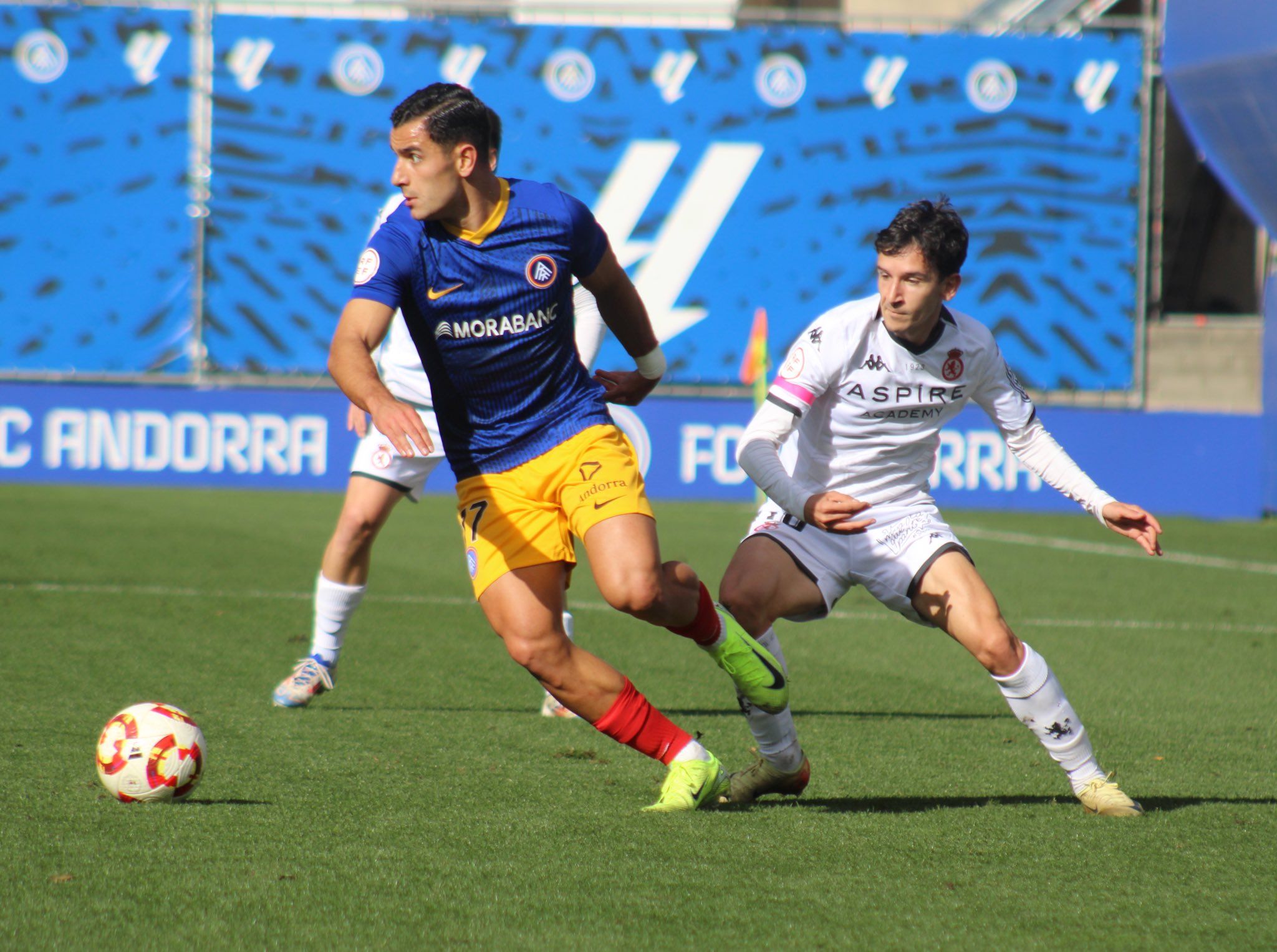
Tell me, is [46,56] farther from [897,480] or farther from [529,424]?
[897,480]

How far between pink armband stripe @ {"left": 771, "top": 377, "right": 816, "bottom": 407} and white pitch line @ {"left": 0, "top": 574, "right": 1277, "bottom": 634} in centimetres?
445

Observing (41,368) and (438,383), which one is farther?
(41,368)

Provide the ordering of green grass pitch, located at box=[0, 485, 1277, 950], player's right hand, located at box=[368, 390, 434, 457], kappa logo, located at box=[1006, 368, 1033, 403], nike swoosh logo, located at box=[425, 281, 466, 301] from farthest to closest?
kappa logo, located at box=[1006, 368, 1033, 403] → nike swoosh logo, located at box=[425, 281, 466, 301] → player's right hand, located at box=[368, 390, 434, 457] → green grass pitch, located at box=[0, 485, 1277, 950]

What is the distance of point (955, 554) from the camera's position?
434 cm

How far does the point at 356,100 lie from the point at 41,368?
15.7ft

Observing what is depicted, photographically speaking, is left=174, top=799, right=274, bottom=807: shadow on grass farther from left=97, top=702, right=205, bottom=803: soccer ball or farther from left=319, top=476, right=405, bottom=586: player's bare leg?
left=319, top=476, right=405, bottom=586: player's bare leg

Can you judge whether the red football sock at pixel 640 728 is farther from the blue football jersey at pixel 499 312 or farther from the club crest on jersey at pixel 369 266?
the club crest on jersey at pixel 369 266

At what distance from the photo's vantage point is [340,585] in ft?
19.2

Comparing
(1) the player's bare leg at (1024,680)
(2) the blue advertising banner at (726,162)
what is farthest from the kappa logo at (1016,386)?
(2) the blue advertising banner at (726,162)

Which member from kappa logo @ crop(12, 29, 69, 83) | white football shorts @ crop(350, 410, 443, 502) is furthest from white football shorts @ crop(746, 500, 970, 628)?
kappa logo @ crop(12, 29, 69, 83)

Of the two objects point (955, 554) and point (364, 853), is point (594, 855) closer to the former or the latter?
point (364, 853)

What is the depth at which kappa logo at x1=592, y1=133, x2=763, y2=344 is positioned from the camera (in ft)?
59.9

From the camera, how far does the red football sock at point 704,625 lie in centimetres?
401

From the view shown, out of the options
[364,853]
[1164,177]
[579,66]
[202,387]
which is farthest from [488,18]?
[364,853]
